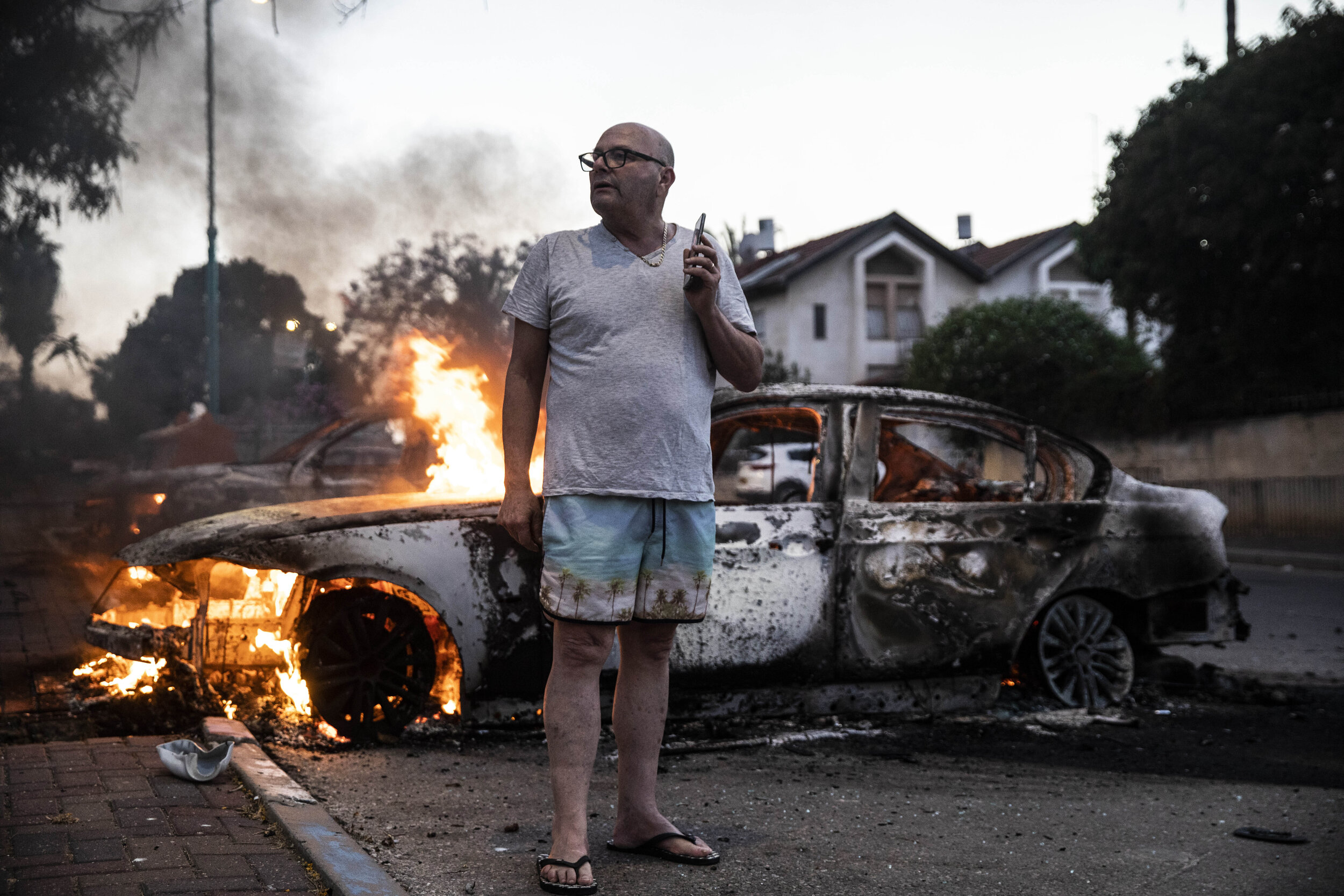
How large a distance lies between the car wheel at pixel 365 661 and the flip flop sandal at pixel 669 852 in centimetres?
170

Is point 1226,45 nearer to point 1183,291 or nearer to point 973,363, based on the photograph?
point 1183,291

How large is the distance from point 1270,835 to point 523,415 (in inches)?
102

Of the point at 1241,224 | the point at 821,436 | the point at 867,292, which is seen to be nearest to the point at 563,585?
the point at 821,436

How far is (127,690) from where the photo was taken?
5520mm

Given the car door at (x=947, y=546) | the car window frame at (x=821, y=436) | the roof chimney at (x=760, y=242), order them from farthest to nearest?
the roof chimney at (x=760, y=242)
the car window frame at (x=821, y=436)
the car door at (x=947, y=546)

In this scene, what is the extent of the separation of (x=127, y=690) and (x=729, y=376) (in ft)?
11.9

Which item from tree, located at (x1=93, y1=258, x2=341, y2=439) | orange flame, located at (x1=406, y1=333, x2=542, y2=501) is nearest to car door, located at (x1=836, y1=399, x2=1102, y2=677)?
orange flame, located at (x1=406, y1=333, x2=542, y2=501)

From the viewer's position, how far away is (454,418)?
638cm

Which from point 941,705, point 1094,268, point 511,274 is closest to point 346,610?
point 941,705

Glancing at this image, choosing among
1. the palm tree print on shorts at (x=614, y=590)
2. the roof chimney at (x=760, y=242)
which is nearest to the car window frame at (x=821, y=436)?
the palm tree print on shorts at (x=614, y=590)

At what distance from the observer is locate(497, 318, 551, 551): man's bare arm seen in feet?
10.6

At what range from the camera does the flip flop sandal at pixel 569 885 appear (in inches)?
117

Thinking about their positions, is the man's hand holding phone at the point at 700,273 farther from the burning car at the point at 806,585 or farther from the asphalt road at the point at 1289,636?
the asphalt road at the point at 1289,636

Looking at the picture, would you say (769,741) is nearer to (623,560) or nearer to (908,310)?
(623,560)
